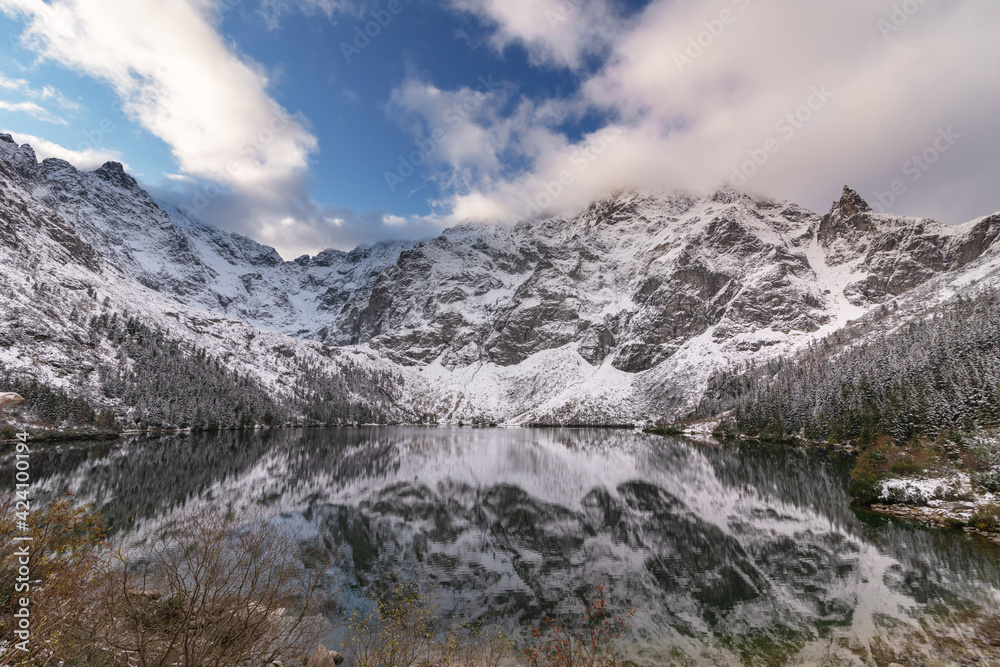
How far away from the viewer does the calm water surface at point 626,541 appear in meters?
20.8

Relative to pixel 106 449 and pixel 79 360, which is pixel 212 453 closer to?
pixel 106 449

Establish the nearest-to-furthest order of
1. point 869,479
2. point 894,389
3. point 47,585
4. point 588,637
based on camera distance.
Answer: point 47,585 → point 588,637 → point 869,479 → point 894,389

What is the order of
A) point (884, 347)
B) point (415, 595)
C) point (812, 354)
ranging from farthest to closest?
point (812, 354), point (884, 347), point (415, 595)

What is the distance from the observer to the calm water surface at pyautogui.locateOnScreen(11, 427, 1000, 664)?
821 inches

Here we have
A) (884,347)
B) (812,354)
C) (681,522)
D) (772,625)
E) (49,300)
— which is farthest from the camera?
(812,354)

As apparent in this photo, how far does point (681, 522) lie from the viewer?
3806 cm

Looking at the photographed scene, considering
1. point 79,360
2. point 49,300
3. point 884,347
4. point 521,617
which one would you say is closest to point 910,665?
point 521,617

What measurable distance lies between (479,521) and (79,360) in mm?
155900

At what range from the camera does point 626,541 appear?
32812mm

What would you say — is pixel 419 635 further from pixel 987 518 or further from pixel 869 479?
pixel 869 479

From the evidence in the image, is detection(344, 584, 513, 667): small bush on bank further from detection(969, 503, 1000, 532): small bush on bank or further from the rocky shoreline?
detection(969, 503, 1000, 532): small bush on bank

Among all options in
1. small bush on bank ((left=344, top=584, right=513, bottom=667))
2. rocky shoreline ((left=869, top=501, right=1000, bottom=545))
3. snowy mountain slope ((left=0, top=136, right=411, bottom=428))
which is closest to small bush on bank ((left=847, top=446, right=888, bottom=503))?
rocky shoreline ((left=869, top=501, right=1000, bottom=545))

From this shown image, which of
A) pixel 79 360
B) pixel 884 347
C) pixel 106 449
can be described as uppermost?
pixel 884 347

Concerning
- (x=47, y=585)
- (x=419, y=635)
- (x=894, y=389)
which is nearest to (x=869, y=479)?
(x=419, y=635)
